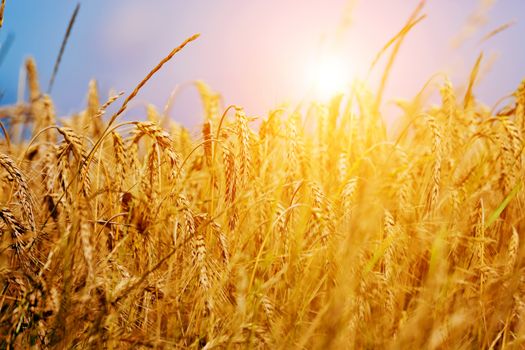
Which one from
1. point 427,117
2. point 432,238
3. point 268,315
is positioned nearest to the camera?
point 268,315

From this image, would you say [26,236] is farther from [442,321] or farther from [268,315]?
[442,321]

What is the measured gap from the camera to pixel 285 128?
228 cm

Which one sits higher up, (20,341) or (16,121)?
(16,121)

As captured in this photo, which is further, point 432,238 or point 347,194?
point 432,238

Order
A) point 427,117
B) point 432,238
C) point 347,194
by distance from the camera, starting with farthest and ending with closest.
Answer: point 427,117
point 432,238
point 347,194

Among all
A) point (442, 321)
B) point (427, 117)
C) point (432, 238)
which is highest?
point (427, 117)

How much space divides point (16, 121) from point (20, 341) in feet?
6.13

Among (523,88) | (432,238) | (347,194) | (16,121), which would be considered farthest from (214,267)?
(523,88)

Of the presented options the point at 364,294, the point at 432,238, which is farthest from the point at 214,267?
the point at 432,238

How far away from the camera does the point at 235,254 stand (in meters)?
1.70

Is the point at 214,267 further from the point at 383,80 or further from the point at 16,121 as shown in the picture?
the point at 16,121

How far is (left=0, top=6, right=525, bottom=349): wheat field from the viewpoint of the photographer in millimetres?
1255

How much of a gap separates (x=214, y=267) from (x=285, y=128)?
95 cm

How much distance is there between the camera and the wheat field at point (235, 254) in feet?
4.12
